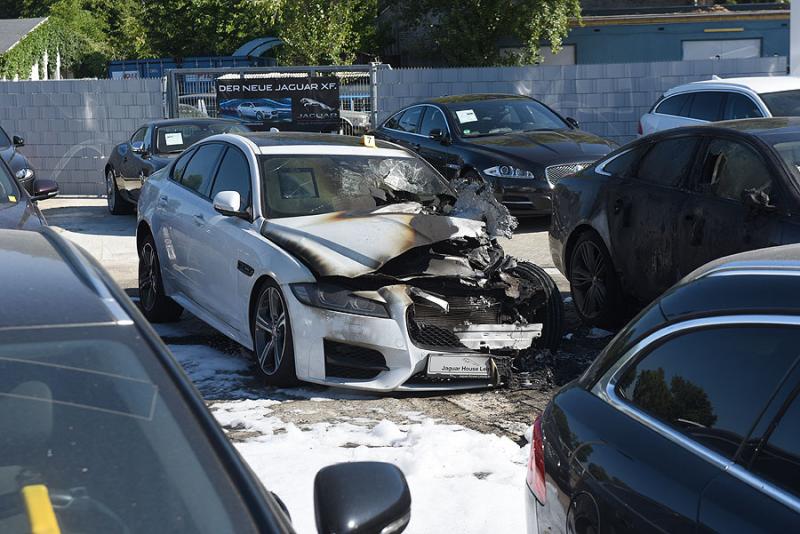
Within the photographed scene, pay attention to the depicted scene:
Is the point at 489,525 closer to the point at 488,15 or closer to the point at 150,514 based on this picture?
the point at 150,514

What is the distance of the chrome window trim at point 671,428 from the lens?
257 centimetres

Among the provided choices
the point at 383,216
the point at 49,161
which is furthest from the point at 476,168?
the point at 49,161

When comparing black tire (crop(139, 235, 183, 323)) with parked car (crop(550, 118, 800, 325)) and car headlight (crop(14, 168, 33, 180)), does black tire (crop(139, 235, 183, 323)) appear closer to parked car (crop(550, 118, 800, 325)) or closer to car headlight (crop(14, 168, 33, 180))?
parked car (crop(550, 118, 800, 325))

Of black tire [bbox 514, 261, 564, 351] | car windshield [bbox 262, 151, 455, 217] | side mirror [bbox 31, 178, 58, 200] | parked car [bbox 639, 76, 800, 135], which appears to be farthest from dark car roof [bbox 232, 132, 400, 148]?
parked car [bbox 639, 76, 800, 135]

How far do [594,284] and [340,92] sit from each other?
11.4 meters

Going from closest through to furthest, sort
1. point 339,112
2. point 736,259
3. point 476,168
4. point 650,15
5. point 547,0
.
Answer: point 736,259 < point 476,168 < point 339,112 < point 547,0 < point 650,15

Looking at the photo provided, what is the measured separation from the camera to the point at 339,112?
19.3 meters

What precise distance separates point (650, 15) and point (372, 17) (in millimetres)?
8550

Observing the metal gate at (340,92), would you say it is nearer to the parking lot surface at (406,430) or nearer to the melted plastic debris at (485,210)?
the parking lot surface at (406,430)

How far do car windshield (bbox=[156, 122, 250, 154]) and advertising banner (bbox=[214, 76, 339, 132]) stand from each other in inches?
132

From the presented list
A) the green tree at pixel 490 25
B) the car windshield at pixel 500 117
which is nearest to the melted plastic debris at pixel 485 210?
the car windshield at pixel 500 117

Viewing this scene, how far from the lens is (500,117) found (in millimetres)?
15438

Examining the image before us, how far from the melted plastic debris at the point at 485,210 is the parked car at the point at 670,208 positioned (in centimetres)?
A: 89

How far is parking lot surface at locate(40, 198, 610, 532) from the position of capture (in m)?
5.16
